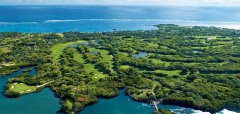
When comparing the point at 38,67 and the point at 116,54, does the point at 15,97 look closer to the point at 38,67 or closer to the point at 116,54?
the point at 38,67

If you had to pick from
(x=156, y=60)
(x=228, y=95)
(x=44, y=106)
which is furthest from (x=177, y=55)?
(x=44, y=106)

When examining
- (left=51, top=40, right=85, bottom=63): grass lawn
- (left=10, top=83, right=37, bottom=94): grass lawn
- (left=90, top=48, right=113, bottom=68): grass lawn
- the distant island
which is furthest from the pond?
(left=51, top=40, right=85, bottom=63): grass lawn

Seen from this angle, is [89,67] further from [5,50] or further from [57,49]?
[5,50]

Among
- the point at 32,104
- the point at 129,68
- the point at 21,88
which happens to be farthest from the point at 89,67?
the point at 32,104

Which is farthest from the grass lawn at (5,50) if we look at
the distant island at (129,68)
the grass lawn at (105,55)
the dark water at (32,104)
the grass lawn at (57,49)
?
the dark water at (32,104)

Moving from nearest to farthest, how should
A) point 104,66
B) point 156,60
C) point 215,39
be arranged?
point 104,66 → point 156,60 → point 215,39

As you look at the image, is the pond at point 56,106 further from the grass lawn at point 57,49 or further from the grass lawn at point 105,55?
the grass lawn at point 57,49

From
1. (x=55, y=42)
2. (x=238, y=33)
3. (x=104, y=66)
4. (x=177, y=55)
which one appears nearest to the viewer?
(x=104, y=66)
